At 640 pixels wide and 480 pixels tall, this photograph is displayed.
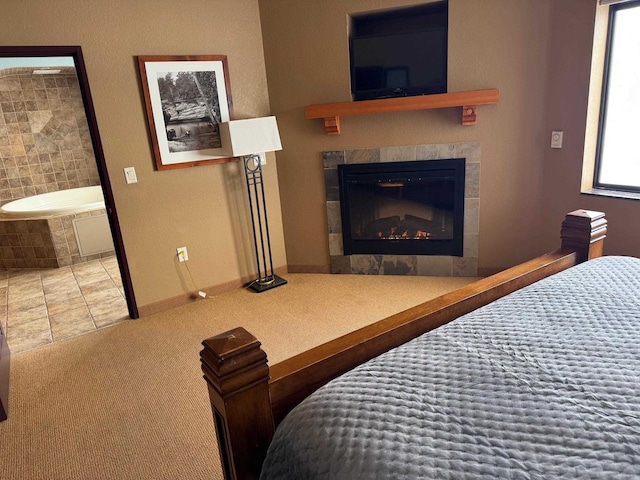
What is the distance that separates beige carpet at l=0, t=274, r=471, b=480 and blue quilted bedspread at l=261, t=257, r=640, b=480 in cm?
123

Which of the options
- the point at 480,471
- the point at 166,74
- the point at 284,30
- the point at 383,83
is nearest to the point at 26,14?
the point at 166,74

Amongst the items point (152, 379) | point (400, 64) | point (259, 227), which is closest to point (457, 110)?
point (400, 64)

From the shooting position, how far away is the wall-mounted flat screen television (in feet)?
11.2

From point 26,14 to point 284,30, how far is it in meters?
1.83

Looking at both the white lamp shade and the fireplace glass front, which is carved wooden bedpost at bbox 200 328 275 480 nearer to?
the white lamp shade

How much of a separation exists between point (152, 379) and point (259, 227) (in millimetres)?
1706

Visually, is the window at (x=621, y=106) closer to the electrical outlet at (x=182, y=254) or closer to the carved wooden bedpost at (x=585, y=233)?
the carved wooden bedpost at (x=585, y=233)

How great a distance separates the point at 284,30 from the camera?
12.2 ft

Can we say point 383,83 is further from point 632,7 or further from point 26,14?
point 26,14

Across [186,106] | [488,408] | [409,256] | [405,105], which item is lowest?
[409,256]

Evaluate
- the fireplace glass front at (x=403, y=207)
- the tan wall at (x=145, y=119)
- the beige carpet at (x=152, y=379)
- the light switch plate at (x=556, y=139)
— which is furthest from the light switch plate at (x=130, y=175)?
the light switch plate at (x=556, y=139)

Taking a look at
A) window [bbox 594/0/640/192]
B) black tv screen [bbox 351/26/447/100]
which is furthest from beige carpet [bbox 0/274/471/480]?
black tv screen [bbox 351/26/447/100]

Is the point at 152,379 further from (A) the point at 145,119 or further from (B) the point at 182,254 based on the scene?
(A) the point at 145,119

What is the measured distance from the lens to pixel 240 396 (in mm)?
998
